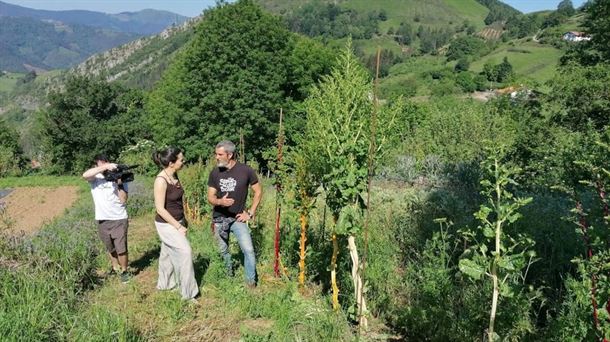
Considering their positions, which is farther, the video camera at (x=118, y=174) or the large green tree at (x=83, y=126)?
the large green tree at (x=83, y=126)

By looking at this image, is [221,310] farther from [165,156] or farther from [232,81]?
[232,81]

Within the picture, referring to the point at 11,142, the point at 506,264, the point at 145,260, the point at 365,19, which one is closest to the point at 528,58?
the point at 365,19

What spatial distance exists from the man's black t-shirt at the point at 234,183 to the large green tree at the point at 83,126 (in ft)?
119

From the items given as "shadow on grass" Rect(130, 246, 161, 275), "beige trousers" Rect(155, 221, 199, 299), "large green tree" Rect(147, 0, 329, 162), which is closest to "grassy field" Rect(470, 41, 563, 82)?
"large green tree" Rect(147, 0, 329, 162)

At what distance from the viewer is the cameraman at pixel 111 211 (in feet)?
20.2

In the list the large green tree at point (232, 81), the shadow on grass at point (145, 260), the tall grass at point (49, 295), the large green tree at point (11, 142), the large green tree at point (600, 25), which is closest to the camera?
the tall grass at point (49, 295)

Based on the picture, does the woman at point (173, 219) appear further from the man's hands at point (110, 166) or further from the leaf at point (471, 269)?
the leaf at point (471, 269)

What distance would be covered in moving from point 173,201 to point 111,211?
1.45 metres

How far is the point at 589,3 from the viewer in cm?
2333

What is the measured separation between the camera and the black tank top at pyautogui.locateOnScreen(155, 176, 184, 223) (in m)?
5.28

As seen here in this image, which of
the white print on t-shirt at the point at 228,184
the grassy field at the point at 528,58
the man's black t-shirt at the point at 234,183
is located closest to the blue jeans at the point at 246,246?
the man's black t-shirt at the point at 234,183

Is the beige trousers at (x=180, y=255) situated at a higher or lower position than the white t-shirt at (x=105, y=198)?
lower

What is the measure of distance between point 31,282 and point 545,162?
13417 mm

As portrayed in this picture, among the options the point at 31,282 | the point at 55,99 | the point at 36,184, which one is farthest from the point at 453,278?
the point at 55,99
